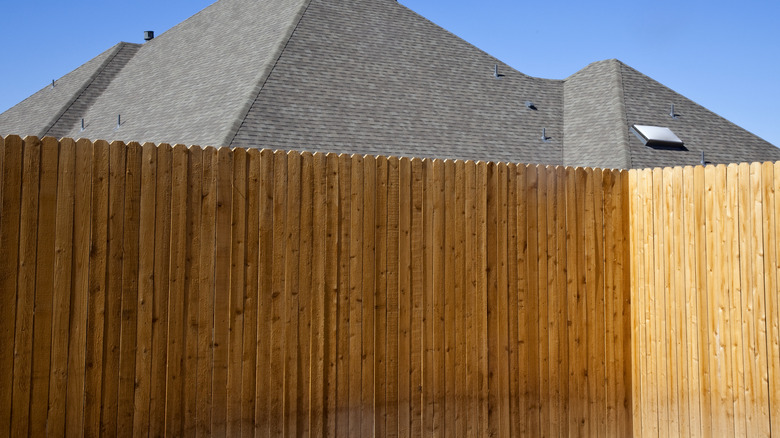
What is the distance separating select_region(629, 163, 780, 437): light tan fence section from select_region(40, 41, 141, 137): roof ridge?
1932cm

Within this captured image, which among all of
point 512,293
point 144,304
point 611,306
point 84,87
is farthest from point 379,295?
point 84,87

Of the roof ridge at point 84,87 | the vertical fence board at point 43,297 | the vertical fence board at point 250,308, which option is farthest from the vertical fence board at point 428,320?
the roof ridge at point 84,87

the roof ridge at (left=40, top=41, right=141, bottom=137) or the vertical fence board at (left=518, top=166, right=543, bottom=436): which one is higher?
the roof ridge at (left=40, top=41, right=141, bottom=137)

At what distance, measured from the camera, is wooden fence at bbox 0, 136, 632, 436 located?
4340 mm

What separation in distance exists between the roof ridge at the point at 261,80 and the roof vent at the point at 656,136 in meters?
8.55

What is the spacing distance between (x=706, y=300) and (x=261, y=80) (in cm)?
1186

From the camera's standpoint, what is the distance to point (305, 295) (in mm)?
5023

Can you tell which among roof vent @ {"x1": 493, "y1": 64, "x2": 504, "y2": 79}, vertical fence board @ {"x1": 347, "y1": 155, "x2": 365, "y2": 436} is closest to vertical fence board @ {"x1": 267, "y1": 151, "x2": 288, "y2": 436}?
vertical fence board @ {"x1": 347, "y1": 155, "x2": 365, "y2": 436}

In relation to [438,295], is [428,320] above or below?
below

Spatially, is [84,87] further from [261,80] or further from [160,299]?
[160,299]

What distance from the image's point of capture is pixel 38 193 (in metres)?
4.30

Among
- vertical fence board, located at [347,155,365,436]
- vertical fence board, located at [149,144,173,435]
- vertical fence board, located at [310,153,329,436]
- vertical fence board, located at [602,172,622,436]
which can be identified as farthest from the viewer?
vertical fence board, located at [602,172,622,436]

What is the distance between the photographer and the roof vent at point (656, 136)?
1748cm

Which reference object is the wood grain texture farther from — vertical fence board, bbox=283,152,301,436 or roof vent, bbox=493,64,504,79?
roof vent, bbox=493,64,504,79
